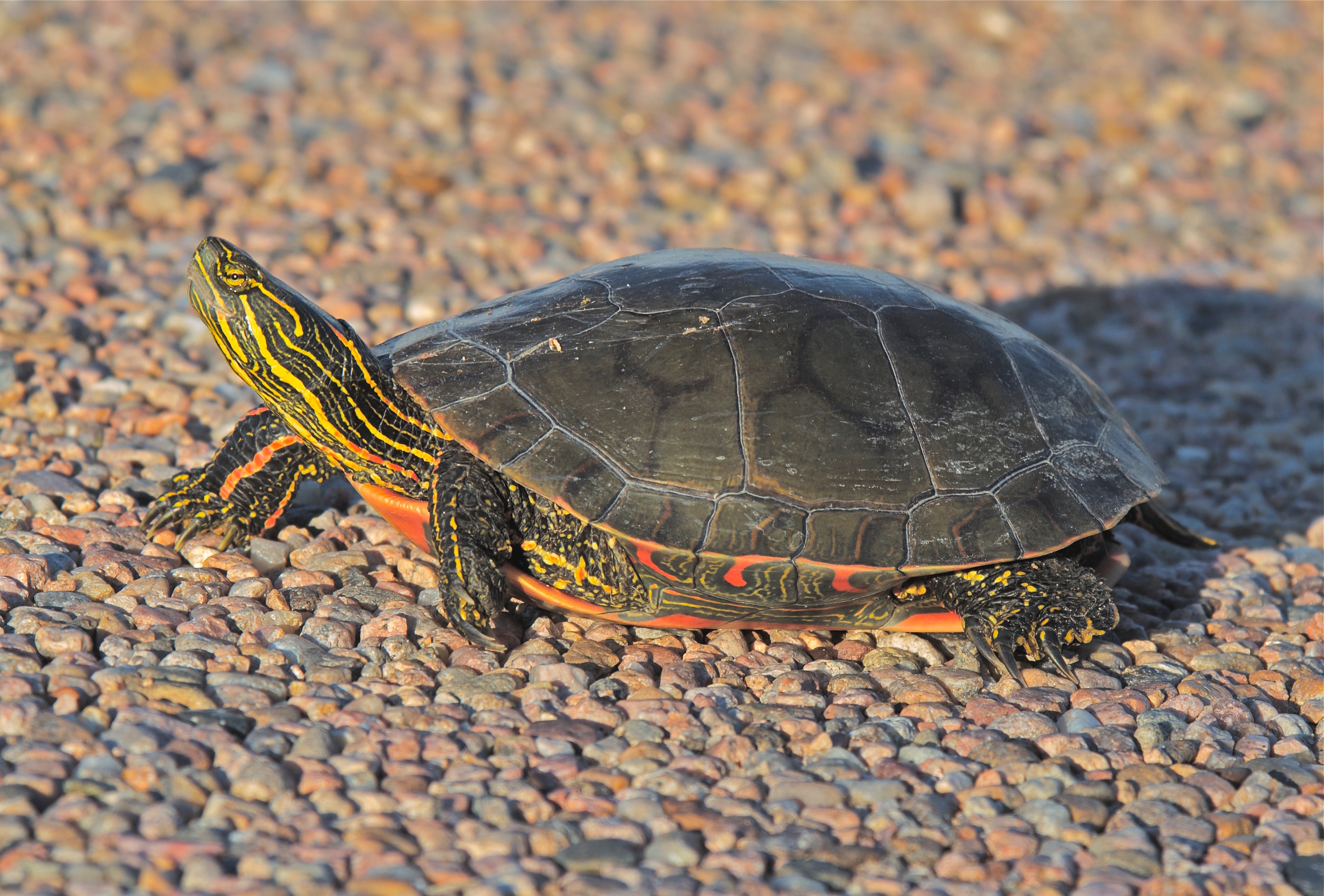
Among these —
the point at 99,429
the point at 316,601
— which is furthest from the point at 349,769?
the point at 99,429

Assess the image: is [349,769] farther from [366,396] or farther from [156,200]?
[156,200]

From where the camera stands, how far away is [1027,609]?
3955 mm

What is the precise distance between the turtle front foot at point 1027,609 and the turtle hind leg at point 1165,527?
815mm

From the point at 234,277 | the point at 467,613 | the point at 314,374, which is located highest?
the point at 234,277

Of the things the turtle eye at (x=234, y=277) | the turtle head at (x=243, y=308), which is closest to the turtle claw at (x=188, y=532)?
the turtle head at (x=243, y=308)

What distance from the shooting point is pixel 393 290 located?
638 centimetres

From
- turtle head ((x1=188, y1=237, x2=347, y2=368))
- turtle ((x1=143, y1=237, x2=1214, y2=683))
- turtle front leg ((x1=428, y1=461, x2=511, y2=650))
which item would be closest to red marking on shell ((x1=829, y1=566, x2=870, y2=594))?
turtle ((x1=143, y1=237, x2=1214, y2=683))

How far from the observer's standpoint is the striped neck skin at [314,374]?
156 inches

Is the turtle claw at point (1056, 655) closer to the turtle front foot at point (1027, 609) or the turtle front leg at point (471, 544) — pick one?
the turtle front foot at point (1027, 609)

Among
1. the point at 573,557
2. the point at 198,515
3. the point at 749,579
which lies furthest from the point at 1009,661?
the point at 198,515

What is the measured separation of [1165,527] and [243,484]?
3.77 meters

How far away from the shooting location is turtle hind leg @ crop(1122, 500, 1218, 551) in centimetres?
479

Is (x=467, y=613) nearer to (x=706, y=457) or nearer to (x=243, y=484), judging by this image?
(x=706, y=457)

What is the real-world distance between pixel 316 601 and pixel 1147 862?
273cm
